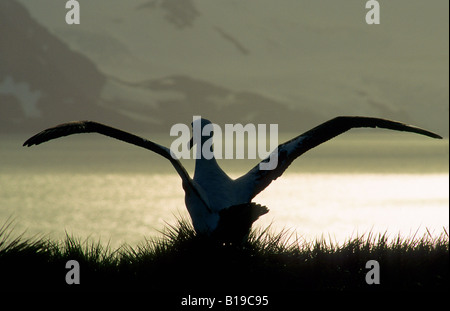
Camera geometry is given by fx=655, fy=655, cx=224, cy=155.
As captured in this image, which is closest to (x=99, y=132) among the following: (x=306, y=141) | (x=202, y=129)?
(x=202, y=129)

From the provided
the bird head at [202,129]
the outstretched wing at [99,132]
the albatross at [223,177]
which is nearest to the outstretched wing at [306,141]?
the albatross at [223,177]

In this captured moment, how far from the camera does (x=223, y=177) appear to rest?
7.75 meters

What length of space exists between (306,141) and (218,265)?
206 cm

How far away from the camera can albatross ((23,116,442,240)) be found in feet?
22.8

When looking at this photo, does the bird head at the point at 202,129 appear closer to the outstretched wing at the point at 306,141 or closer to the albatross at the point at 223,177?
the albatross at the point at 223,177

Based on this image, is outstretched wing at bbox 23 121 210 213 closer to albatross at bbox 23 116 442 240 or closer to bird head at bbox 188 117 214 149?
albatross at bbox 23 116 442 240

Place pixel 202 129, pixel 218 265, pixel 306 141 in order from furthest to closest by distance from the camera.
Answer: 1. pixel 202 129
2. pixel 306 141
3. pixel 218 265

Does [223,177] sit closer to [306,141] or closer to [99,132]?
[306,141]

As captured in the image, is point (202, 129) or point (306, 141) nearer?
point (306, 141)

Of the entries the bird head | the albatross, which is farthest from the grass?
the bird head

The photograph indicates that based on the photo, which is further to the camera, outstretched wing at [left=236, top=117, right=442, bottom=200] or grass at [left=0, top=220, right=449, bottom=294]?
outstretched wing at [left=236, top=117, right=442, bottom=200]

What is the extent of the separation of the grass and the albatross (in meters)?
0.24
